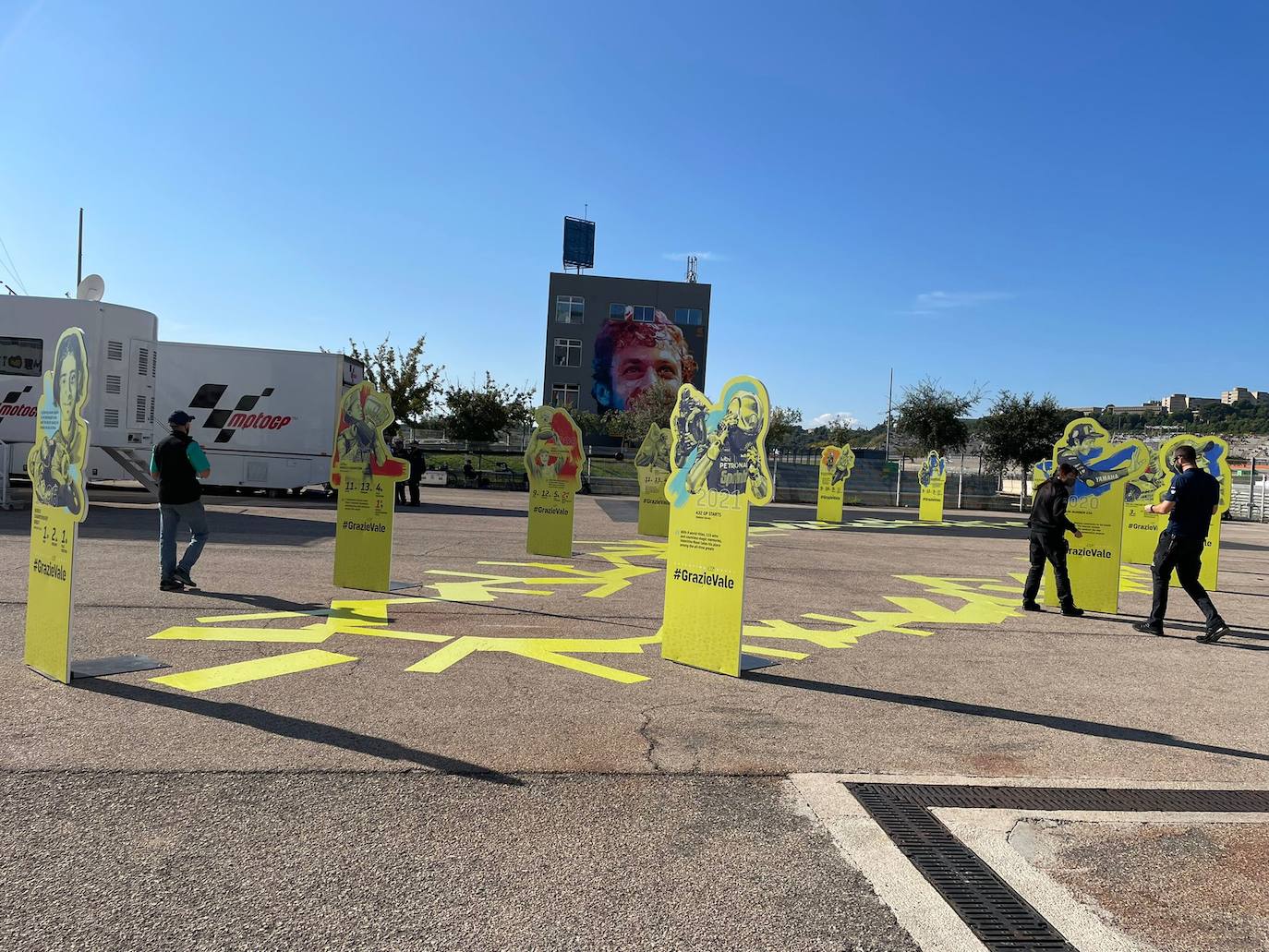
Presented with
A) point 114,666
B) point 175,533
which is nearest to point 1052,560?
point 114,666

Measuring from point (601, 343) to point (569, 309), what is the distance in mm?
3970

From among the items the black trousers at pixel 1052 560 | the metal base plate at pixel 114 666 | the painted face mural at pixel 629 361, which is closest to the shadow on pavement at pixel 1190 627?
the black trousers at pixel 1052 560

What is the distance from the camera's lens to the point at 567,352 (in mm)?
78562

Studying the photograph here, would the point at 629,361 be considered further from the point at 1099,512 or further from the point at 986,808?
the point at 986,808

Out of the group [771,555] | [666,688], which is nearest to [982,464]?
[771,555]

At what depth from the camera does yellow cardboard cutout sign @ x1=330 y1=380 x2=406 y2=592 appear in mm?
10094

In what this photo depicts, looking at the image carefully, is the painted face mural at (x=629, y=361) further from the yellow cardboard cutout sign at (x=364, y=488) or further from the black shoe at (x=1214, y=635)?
the black shoe at (x=1214, y=635)

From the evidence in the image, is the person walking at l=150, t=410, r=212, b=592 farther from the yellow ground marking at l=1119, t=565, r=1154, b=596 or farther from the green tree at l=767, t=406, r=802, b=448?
the green tree at l=767, t=406, r=802, b=448

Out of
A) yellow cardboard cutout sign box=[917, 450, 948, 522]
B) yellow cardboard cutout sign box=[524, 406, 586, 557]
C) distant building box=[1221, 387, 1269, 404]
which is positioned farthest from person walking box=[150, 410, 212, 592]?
distant building box=[1221, 387, 1269, 404]

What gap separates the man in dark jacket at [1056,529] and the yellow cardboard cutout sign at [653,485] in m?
8.83

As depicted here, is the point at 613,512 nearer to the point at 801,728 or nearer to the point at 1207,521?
the point at 1207,521

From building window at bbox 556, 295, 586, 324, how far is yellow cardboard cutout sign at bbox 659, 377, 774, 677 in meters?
72.3

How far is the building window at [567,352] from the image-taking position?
78.5m

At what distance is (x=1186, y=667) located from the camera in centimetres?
768
